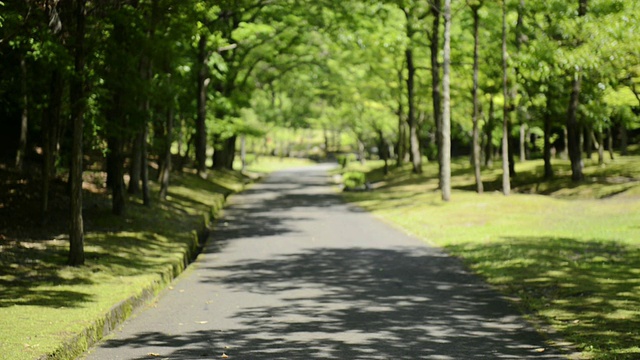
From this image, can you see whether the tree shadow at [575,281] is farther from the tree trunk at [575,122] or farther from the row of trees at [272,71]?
the tree trunk at [575,122]

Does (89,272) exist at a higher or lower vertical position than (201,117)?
lower

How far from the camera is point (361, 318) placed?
994cm

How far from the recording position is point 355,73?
2062 inches

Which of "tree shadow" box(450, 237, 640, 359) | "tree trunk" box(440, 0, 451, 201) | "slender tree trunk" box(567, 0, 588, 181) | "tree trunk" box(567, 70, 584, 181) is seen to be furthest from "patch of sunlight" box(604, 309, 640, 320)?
"tree trunk" box(567, 70, 584, 181)

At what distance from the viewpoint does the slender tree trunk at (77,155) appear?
13.2m

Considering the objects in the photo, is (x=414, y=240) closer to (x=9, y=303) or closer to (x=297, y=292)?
(x=297, y=292)

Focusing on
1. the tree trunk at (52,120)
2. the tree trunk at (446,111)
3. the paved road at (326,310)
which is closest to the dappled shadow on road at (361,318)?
the paved road at (326,310)

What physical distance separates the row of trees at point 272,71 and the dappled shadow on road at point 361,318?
3903 millimetres

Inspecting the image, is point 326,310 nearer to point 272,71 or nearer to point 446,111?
point 446,111

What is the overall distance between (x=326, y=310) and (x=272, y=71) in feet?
160

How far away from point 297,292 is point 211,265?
3.65 m

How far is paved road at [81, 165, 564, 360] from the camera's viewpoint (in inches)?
325

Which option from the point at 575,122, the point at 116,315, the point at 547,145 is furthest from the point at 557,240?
the point at 547,145

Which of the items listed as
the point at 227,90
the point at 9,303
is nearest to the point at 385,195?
the point at 227,90
